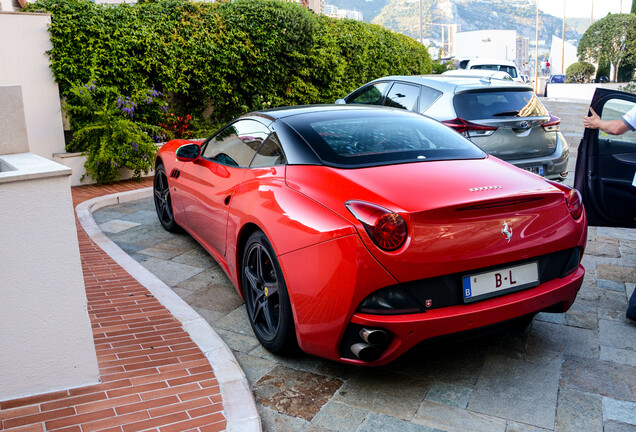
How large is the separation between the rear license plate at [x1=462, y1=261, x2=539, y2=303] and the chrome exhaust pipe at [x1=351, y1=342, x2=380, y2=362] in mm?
523

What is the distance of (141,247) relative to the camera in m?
5.96

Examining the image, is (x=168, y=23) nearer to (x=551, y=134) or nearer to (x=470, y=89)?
(x=470, y=89)

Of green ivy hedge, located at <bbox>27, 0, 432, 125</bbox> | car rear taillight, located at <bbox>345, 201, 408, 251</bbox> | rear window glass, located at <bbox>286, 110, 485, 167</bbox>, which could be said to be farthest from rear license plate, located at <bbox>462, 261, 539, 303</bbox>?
green ivy hedge, located at <bbox>27, 0, 432, 125</bbox>

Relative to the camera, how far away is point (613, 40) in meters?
37.9

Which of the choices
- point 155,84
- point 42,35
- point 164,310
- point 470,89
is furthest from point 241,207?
point 155,84

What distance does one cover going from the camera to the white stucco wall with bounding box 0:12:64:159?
8594mm

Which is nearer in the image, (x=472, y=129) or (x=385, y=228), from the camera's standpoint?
(x=385, y=228)

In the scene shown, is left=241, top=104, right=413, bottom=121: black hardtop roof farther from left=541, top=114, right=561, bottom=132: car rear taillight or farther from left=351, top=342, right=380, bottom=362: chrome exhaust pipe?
left=541, top=114, right=561, bottom=132: car rear taillight

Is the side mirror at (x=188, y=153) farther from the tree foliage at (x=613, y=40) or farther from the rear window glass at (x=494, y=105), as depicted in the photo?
the tree foliage at (x=613, y=40)

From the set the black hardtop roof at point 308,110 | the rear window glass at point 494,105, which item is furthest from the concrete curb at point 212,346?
the rear window glass at point 494,105

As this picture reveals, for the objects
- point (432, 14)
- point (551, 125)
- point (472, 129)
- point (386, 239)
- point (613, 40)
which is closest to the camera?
point (386, 239)

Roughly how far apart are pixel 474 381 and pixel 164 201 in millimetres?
4083

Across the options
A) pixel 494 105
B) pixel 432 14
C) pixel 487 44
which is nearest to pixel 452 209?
pixel 494 105

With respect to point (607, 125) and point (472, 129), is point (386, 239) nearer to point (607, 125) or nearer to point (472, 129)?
point (607, 125)
